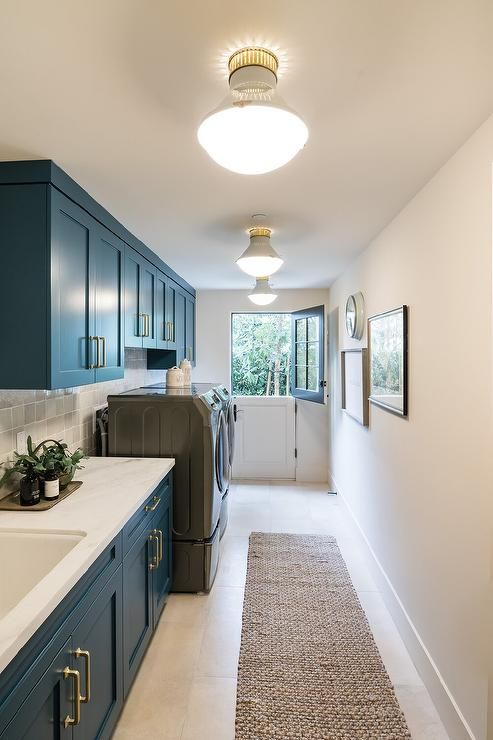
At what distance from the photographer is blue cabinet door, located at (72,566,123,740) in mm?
1365

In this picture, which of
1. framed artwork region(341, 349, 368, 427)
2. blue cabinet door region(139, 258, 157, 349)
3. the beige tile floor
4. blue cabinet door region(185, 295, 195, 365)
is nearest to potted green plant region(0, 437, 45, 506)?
the beige tile floor

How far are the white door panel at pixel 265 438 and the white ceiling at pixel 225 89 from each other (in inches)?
129

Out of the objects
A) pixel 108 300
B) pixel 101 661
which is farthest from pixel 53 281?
pixel 101 661

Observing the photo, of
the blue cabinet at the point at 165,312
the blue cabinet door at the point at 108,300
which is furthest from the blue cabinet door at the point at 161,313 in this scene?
the blue cabinet door at the point at 108,300

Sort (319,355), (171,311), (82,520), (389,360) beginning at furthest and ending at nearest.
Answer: (319,355) < (171,311) < (389,360) < (82,520)

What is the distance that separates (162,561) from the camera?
2480 millimetres

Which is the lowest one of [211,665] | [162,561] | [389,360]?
[211,665]

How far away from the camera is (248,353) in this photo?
5523 millimetres

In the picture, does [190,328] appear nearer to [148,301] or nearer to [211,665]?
[148,301]

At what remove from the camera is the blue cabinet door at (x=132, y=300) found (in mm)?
2805

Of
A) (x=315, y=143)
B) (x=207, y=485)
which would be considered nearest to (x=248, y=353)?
(x=207, y=485)

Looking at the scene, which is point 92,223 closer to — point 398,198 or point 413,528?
point 398,198

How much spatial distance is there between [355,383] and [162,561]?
6.54 feet

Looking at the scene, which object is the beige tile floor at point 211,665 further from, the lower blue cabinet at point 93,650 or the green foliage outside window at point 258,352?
the green foliage outside window at point 258,352
